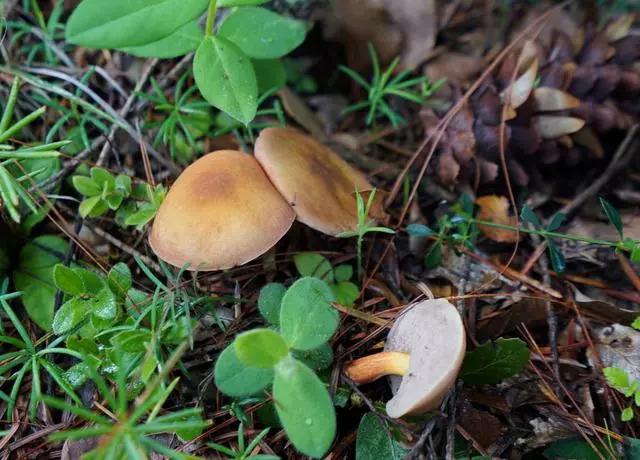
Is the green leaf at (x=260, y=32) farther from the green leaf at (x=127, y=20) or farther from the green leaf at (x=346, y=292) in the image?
the green leaf at (x=346, y=292)

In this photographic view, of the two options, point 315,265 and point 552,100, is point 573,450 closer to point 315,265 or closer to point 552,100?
point 315,265

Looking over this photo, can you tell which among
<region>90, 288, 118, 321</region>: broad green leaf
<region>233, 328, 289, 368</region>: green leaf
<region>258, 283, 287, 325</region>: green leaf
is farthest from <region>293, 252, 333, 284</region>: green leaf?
<region>90, 288, 118, 321</region>: broad green leaf

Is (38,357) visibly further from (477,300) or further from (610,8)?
(610,8)

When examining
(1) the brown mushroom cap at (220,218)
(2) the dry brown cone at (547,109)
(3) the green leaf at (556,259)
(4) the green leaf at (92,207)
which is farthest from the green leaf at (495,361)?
(4) the green leaf at (92,207)

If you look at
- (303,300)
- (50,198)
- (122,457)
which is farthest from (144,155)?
(122,457)

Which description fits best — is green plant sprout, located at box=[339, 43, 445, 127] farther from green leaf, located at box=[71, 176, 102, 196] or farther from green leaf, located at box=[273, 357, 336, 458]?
green leaf, located at box=[273, 357, 336, 458]

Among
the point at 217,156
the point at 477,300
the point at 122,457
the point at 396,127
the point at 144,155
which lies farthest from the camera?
the point at 396,127
